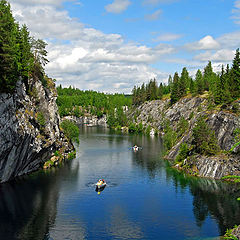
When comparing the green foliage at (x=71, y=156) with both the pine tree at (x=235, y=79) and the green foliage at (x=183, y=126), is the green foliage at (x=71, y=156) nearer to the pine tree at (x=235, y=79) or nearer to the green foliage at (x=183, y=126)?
the green foliage at (x=183, y=126)

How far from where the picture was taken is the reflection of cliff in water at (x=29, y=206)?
165 ft

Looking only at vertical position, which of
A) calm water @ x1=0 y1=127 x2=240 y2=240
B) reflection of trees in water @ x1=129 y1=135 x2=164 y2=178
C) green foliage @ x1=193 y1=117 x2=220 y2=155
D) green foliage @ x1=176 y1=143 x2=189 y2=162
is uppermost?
green foliage @ x1=193 y1=117 x2=220 y2=155

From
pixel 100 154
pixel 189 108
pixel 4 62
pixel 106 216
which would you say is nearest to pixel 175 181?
pixel 106 216

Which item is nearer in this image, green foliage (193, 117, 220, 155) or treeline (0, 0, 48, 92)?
treeline (0, 0, 48, 92)

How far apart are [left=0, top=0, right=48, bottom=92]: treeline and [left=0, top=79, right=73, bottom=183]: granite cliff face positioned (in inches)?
138

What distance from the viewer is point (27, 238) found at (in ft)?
156

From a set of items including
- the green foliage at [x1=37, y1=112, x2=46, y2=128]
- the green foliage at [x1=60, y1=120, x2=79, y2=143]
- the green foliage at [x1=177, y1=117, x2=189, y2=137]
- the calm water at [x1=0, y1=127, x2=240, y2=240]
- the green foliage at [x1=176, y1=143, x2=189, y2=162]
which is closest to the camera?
the calm water at [x1=0, y1=127, x2=240, y2=240]

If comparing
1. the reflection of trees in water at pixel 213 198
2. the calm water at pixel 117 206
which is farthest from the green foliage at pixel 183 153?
the reflection of trees in water at pixel 213 198

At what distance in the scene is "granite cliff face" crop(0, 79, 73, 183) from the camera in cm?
6984

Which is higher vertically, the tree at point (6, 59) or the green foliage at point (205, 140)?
the tree at point (6, 59)

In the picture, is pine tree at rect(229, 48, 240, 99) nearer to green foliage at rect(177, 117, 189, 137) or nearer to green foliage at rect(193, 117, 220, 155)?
green foliage at rect(193, 117, 220, 155)

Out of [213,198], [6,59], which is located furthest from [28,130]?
[213,198]

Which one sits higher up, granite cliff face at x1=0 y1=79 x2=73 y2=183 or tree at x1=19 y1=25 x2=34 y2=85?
tree at x1=19 y1=25 x2=34 y2=85

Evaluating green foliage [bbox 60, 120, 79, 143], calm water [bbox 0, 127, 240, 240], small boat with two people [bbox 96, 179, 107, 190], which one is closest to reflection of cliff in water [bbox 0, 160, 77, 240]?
calm water [bbox 0, 127, 240, 240]
